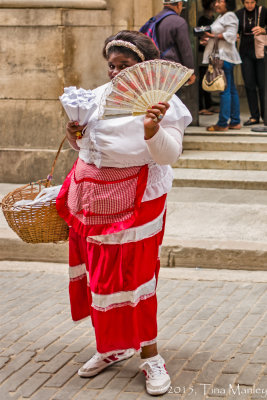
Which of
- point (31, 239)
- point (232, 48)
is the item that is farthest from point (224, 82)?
point (31, 239)

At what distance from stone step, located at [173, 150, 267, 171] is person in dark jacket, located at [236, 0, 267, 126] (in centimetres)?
147

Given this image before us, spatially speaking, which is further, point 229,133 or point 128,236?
point 229,133

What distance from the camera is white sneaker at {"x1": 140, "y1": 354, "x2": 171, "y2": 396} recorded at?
4.10 meters

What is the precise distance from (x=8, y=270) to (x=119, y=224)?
8.62 ft

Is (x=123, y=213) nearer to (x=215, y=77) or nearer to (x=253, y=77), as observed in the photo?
(x=215, y=77)

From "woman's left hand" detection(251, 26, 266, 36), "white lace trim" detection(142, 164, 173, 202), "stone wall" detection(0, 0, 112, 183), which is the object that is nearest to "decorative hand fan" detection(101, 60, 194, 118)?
"white lace trim" detection(142, 164, 173, 202)

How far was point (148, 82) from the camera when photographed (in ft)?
12.5

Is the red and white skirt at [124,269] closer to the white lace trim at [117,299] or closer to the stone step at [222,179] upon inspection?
the white lace trim at [117,299]

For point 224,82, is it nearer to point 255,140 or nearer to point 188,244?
point 255,140

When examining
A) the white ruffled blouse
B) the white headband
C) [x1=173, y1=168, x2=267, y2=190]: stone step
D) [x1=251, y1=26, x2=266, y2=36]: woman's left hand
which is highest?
[x1=251, y1=26, x2=266, y2=36]: woman's left hand

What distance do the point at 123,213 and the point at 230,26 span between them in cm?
643

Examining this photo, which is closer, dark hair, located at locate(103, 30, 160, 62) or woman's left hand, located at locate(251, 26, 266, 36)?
dark hair, located at locate(103, 30, 160, 62)

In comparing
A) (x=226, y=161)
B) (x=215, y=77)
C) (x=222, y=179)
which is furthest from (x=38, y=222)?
(x=215, y=77)

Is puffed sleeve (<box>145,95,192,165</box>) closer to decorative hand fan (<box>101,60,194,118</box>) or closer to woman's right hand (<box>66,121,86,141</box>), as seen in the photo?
decorative hand fan (<box>101,60,194,118</box>)
